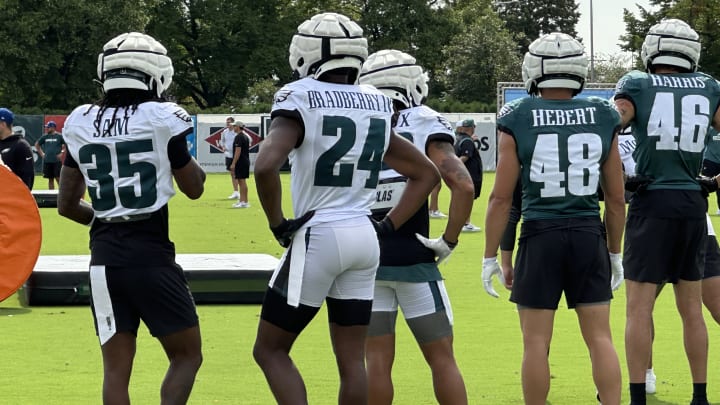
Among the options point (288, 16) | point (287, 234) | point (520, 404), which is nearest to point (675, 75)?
point (520, 404)

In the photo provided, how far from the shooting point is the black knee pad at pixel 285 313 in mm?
5426

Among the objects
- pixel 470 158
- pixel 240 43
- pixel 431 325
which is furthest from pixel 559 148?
pixel 240 43

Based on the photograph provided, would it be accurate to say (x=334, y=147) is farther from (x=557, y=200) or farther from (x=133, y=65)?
(x=557, y=200)

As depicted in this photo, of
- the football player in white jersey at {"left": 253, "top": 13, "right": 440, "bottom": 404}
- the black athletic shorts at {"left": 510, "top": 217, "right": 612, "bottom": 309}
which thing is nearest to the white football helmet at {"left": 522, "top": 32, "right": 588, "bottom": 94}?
the black athletic shorts at {"left": 510, "top": 217, "right": 612, "bottom": 309}

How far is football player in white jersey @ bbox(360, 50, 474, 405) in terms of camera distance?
19.8ft

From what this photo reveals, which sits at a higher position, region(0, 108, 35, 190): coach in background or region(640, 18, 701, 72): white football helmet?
region(640, 18, 701, 72): white football helmet

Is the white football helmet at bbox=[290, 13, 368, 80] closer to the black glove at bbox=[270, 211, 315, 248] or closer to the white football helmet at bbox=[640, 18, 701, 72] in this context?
the black glove at bbox=[270, 211, 315, 248]

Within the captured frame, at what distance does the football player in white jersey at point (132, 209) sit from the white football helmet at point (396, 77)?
1044 mm

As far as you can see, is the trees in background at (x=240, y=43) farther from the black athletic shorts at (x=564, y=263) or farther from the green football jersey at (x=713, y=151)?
the black athletic shorts at (x=564, y=263)

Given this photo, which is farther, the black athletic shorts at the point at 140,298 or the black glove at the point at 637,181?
the black glove at the point at 637,181

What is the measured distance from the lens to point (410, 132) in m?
6.09

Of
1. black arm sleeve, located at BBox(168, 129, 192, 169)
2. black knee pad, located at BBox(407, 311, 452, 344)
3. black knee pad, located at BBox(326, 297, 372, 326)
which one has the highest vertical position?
black arm sleeve, located at BBox(168, 129, 192, 169)

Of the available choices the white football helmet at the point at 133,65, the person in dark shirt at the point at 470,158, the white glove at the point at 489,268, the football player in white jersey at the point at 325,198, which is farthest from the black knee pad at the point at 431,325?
the person in dark shirt at the point at 470,158

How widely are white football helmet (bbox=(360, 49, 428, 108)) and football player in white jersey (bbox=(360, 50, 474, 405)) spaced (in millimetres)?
31
